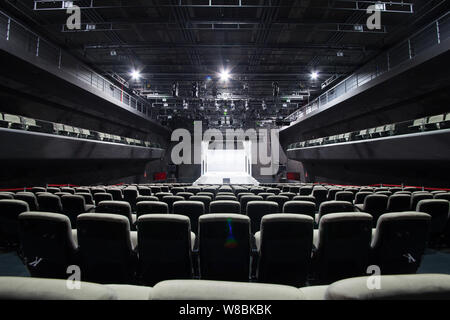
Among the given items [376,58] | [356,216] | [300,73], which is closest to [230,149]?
[300,73]

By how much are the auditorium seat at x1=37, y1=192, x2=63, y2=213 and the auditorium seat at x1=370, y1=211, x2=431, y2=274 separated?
5.44 m

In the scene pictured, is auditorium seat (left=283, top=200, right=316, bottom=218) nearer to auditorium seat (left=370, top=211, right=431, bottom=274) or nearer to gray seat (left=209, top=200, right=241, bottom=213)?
gray seat (left=209, top=200, right=241, bottom=213)

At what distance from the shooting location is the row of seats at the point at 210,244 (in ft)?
6.83

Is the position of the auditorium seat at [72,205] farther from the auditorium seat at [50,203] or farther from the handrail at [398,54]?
the handrail at [398,54]

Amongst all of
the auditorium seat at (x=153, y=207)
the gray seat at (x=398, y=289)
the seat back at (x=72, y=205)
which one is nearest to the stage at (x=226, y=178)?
the seat back at (x=72, y=205)

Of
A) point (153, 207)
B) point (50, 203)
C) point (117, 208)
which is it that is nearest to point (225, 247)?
point (153, 207)

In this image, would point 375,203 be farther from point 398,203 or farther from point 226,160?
point 226,160

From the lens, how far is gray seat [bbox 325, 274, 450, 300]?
0.76 m

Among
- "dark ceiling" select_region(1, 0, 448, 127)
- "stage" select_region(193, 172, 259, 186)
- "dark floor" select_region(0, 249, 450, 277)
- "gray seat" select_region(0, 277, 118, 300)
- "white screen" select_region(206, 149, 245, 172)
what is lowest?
"dark floor" select_region(0, 249, 450, 277)

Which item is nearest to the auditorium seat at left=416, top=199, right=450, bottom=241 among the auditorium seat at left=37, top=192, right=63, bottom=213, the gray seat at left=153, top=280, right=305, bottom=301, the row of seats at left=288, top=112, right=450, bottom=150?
the gray seat at left=153, top=280, right=305, bottom=301

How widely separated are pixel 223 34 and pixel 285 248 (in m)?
10.9

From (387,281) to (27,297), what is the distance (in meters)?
1.26

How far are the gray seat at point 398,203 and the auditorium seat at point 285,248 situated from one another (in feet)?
11.7

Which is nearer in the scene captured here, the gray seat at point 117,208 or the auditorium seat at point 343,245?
Answer: the auditorium seat at point 343,245
